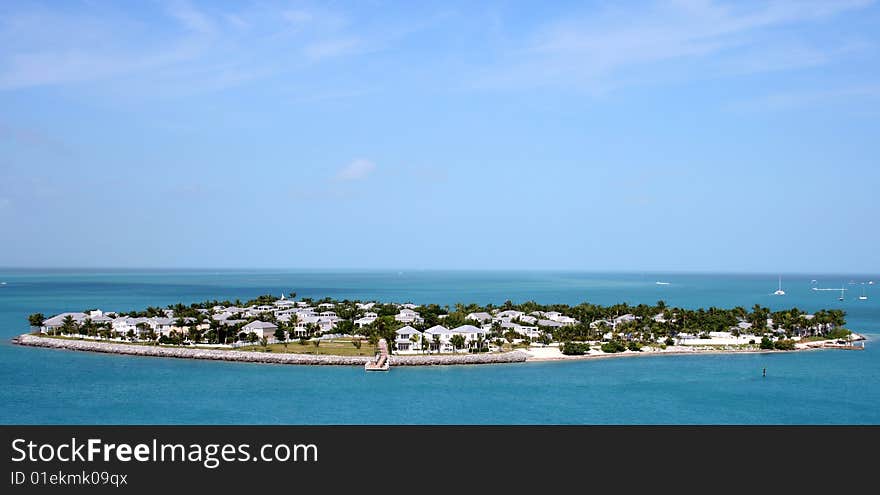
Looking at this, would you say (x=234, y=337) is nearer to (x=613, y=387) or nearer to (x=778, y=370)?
(x=613, y=387)

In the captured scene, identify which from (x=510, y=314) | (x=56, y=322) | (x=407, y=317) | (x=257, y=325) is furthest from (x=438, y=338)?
(x=56, y=322)

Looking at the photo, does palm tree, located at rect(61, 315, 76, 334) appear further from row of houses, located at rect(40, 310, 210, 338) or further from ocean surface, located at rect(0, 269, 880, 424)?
ocean surface, located at rect(0, 269, 880, 424)

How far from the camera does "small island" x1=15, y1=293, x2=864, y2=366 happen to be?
179 feet

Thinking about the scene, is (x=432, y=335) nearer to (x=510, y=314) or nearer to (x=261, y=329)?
(x=261, y=329)

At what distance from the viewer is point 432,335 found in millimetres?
58062

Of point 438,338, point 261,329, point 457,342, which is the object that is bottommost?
point 457,342

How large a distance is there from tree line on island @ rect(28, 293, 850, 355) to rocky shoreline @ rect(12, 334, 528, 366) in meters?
3.35

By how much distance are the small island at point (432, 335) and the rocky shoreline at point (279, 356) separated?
82mm

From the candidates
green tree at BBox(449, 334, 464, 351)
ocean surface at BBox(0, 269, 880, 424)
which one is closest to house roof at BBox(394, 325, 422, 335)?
green tree at BBox(449, 334, 464, 351)

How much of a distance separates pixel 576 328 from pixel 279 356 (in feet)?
92.3

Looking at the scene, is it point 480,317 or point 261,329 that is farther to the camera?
point 480,317

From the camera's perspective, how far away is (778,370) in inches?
1945

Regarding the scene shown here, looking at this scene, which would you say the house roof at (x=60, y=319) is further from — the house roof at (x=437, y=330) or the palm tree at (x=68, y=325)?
the house roof at (x=437, y=330)

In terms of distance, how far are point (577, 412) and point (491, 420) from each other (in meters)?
5.06
